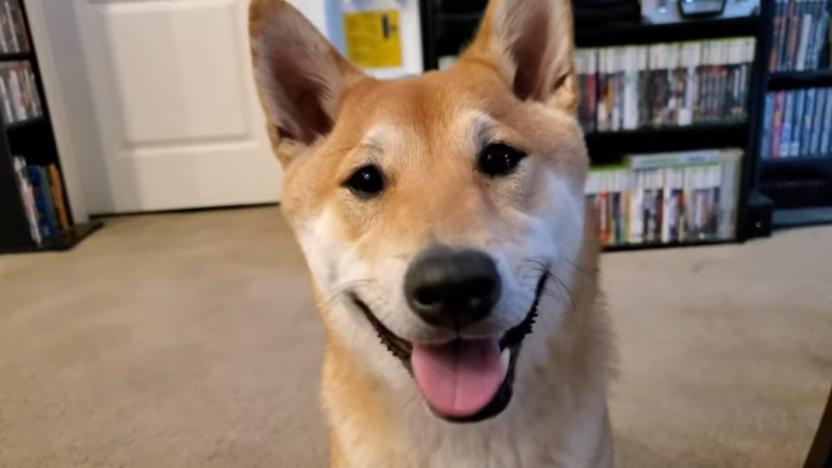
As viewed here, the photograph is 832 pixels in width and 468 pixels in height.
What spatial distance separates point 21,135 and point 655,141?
276 centimetres

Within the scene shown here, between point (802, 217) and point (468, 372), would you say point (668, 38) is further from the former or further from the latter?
point (468, 372)

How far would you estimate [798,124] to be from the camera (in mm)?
2721

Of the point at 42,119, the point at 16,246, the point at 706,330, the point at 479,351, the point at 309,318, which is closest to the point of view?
the point at 479,351

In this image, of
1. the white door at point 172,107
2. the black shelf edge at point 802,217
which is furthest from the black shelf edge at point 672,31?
the white door at point 172,107

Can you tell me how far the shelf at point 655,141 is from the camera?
8.40ft

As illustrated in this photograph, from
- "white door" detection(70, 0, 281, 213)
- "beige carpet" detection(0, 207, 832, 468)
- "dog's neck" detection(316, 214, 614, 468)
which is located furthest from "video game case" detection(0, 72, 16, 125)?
"dog's neck" detection(316, 214, 614, 468)

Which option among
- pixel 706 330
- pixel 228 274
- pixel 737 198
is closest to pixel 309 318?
pixel 228 274

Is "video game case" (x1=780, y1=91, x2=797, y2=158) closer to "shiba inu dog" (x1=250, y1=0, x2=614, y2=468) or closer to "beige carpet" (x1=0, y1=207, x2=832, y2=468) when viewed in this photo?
"beige carpet" (x1=0, y1=207, x2=832, y2=468)

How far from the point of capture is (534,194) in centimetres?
90

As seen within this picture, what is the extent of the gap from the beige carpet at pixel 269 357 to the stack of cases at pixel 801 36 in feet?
2.15

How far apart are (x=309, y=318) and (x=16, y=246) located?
1.59m

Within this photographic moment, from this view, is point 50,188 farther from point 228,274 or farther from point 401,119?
point 401,119

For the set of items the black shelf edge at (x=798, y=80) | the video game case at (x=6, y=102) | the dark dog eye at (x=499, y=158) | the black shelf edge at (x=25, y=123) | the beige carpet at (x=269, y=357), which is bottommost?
the beige carpet at (x=269, y=357)

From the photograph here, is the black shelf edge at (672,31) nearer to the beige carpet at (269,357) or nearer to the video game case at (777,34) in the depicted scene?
the video game case at (777,34)
